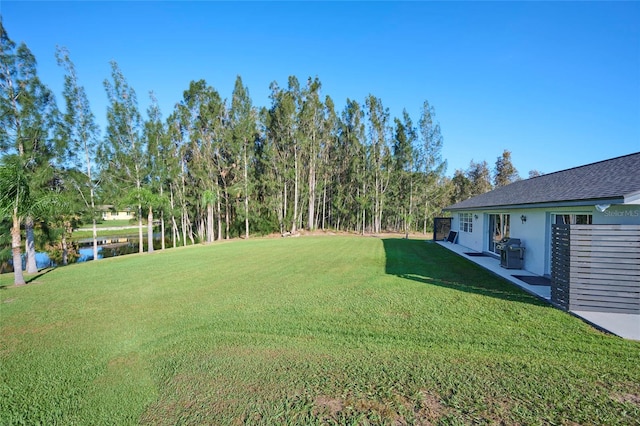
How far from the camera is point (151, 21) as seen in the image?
11.4 m

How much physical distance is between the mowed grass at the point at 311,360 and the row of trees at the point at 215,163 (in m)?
6.34

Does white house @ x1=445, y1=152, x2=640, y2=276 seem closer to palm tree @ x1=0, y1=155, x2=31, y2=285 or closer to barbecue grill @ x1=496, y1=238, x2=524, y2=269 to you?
barbecue grill @ x1=496, y1=238, x2=524, y2=269

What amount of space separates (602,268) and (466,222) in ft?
38.9

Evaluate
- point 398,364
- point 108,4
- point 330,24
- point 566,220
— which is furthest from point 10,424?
point 330,24

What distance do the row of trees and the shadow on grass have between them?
10.9 meters

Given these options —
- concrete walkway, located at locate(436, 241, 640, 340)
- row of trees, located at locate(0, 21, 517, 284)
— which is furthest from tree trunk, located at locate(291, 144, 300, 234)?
concrete walkway, located at locate(436, 241, 640, 340)

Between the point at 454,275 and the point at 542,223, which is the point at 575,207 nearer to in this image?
the point at 542,223

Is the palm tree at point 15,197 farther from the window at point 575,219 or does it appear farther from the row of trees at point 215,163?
the window at point 575,219

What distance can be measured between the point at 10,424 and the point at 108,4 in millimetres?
12515

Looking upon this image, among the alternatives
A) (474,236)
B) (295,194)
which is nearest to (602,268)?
(474,236)

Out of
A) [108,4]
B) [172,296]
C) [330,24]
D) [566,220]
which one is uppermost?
[330,24]

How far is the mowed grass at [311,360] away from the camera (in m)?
2.65

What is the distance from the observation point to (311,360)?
3.53 meters

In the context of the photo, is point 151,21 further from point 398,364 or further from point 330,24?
point 398,364
